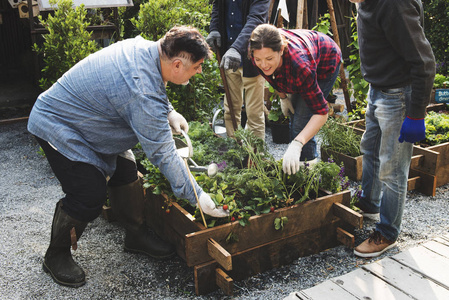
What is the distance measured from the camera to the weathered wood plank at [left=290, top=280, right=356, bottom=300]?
2.36 meters

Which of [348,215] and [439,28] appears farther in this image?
[439,28]

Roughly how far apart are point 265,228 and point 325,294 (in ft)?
1.74

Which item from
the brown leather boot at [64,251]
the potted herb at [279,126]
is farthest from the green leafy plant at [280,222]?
the potted herb at [279,126]

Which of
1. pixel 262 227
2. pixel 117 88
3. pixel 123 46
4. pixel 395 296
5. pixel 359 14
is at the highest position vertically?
pixel 359 14

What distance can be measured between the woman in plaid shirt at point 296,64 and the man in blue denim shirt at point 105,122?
593 millimetres

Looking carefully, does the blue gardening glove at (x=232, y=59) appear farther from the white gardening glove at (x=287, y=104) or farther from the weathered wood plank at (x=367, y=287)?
the weathered wood plank at (x=367, y=287)

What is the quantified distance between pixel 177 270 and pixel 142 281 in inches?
9.4

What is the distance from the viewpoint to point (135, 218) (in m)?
2.96

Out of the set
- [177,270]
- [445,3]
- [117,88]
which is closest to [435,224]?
[177,270]

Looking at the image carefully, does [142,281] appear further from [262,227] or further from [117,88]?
[117,88]

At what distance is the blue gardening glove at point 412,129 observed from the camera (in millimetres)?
2484

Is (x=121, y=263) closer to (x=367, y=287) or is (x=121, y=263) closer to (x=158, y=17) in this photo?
(x=367, y=287)

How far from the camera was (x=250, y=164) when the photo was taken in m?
3.26

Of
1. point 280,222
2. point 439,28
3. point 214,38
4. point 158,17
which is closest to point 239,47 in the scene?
point 214,38
